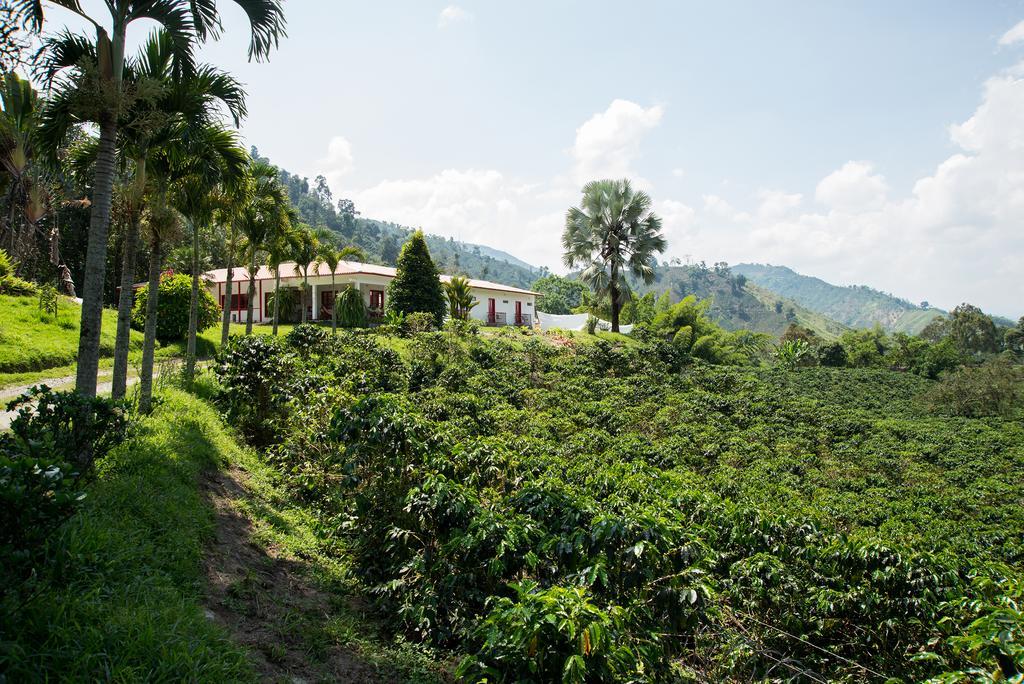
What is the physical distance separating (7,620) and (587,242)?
89.2 ft

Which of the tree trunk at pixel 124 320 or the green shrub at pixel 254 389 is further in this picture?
the green shrub at pixel 254 389

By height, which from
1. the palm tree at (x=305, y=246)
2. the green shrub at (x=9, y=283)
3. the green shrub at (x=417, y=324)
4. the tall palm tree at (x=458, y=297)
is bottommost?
the green shrub at (x=417, y=324)

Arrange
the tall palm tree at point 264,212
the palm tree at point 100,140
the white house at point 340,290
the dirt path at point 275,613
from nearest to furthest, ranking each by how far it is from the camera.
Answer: the dirt path at point 275,613, the palm tree at point 100,140, the tall palm tree at point 264,212, the white house at point 340,290

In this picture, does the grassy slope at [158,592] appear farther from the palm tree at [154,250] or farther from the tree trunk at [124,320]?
the palm tree at [154,250]

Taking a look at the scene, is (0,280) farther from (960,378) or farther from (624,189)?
(960,378)

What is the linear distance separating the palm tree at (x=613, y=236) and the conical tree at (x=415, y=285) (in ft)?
26.9

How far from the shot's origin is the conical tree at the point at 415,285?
2358 cm

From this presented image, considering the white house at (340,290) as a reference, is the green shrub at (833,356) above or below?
below

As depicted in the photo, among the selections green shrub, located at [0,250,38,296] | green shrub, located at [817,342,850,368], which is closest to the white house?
green shrub, located at [0,250,38,296]

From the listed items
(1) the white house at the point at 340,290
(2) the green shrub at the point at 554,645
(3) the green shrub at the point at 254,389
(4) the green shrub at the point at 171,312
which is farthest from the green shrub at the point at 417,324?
(2) the green shrub at the point at 554,645

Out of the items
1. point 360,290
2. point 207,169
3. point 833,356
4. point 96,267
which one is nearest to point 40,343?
point 207,169

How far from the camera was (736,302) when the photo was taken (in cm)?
14875

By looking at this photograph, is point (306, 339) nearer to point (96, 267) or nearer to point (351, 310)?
point (96, 267)

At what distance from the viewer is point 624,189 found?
27.9 m
